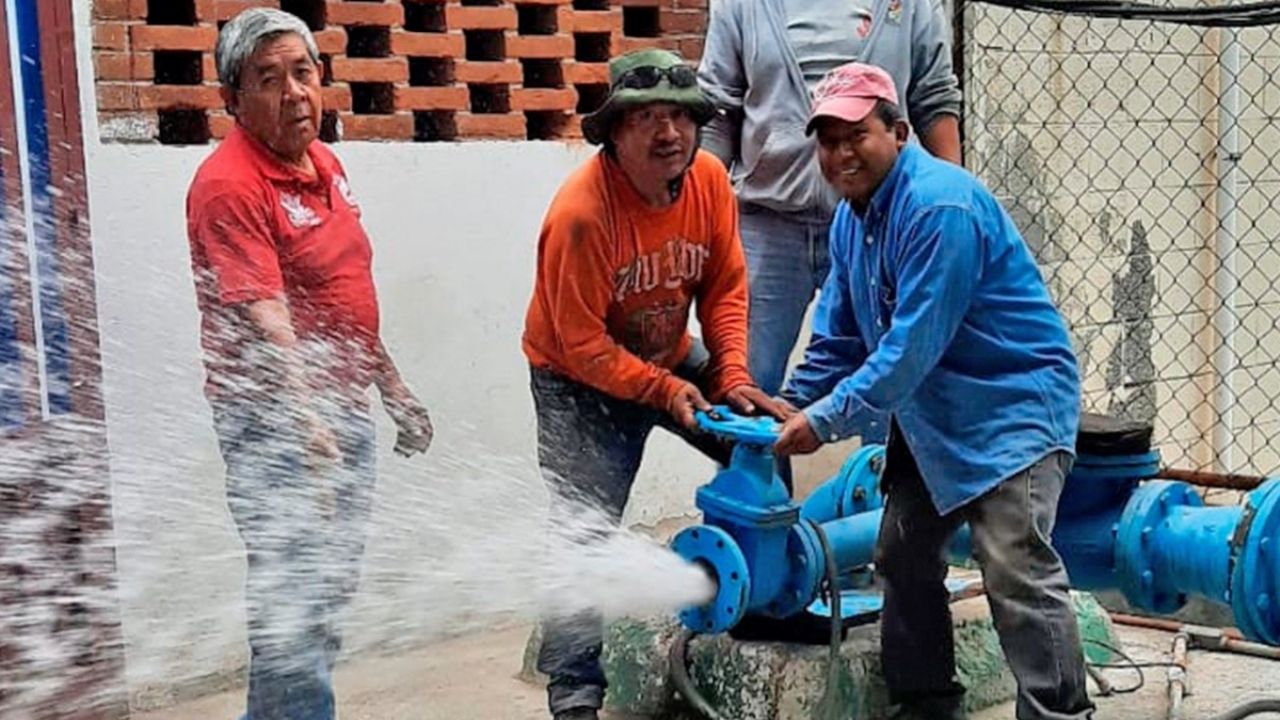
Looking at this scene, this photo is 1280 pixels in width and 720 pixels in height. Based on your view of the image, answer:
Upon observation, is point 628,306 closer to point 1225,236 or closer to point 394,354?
point 394,354

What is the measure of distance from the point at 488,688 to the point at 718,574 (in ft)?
4.42

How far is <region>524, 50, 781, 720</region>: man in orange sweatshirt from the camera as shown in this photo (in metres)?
3.95

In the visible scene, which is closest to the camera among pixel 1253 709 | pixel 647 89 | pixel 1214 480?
pixel 647 89

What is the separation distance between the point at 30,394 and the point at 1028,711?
2.38 metres

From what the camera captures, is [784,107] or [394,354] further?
[394,354]

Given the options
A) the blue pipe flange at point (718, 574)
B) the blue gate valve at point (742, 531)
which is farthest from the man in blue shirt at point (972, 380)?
the blue pipe flange at point (718, 574)

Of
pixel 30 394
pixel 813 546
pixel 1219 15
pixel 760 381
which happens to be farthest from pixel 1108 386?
pixel 30 394

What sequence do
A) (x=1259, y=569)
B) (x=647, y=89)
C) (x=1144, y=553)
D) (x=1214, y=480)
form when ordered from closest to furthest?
1. (x=1259, y=569)
2. (x=647, y=89)
3. (x=1144, y=553)
4. (x=1214, y=480)

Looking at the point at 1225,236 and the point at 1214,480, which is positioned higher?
the point at 1225,236

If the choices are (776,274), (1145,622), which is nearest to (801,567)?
(776,274)

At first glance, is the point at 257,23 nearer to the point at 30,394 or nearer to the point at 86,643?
the point at 30,394

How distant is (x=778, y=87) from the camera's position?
473 cm

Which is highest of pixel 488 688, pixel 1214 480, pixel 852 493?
pixel 852 493

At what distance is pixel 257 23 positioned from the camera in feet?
12.5
